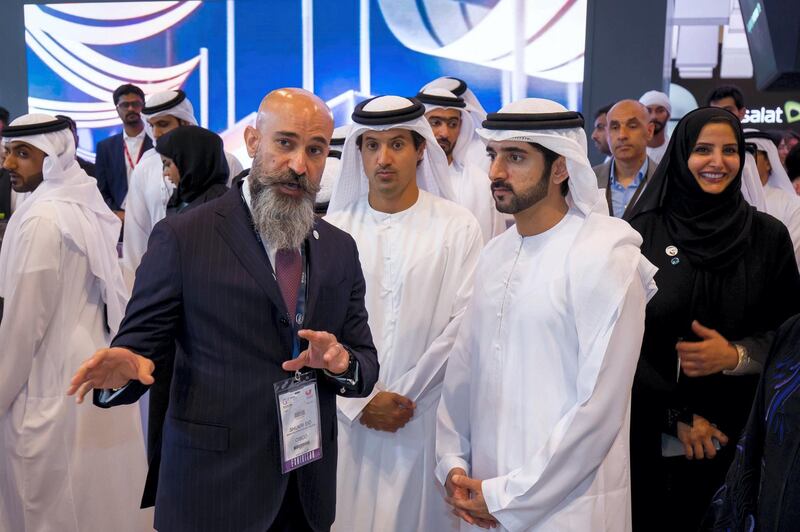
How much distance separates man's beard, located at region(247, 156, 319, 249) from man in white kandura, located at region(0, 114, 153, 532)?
1.50 metres

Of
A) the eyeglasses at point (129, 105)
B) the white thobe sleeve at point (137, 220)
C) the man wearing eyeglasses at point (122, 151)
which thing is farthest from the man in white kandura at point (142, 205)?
the eyeglasses at point (129, 105)

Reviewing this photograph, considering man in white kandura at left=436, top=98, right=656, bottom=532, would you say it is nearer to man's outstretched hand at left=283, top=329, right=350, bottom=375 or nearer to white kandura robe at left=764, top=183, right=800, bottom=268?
man's outstretched hand at left=283, top=329, right=350, bottom=375

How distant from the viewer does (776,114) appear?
13242 millimetres

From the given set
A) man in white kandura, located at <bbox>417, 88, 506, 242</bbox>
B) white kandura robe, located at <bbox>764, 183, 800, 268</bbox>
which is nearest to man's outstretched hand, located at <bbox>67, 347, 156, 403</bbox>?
man in white kandura, located at <bbox>417, 88, 506, 242</bbox>

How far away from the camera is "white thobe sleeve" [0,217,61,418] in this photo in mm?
3229

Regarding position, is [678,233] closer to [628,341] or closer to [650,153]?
[628,341]

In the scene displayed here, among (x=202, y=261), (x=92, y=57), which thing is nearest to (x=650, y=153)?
(x=202, y=261)

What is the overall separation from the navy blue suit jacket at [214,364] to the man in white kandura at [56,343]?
4.67ft

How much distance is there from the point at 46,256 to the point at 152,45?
5505mm

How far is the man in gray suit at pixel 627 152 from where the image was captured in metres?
4.91

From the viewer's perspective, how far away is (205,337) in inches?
80.3

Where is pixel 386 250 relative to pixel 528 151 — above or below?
below

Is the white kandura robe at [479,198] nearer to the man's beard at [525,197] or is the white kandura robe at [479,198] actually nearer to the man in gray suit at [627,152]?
the man in gray suit at [627,152]

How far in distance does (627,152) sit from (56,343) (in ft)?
A: 10.8
